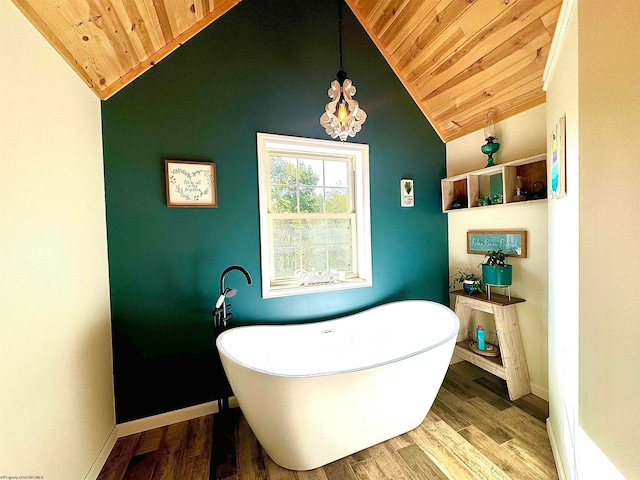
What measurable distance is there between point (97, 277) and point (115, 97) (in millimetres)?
1217

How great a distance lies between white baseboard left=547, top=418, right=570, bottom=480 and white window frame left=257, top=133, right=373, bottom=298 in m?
1.52

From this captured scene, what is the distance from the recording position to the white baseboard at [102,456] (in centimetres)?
148

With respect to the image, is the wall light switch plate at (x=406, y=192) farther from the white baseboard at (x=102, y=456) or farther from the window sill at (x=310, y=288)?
the white baseboard at (x=102, y=456)

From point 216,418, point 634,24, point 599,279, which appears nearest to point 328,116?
point 634,24

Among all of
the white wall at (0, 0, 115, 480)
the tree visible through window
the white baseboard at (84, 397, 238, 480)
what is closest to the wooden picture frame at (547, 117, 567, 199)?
the tree visible through window

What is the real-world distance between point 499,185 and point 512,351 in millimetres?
1388

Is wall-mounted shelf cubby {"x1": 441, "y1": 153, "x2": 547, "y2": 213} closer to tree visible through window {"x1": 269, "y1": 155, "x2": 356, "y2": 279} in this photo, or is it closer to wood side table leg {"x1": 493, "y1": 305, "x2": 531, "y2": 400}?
wood side table leg {"x1": 493, "y1": 305, "x2": 531, "y2": 400}

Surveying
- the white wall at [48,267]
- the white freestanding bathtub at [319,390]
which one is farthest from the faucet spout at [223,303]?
the white wall at [48,267]

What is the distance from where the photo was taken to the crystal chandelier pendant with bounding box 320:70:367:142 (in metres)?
1.65

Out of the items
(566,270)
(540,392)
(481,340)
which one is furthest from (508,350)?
(566,270)

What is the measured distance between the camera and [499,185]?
2.34 metres

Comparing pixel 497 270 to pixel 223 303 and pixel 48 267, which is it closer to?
pixel 223 303

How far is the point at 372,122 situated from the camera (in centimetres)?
257

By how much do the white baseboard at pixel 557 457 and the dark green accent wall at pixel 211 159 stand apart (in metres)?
1.45
